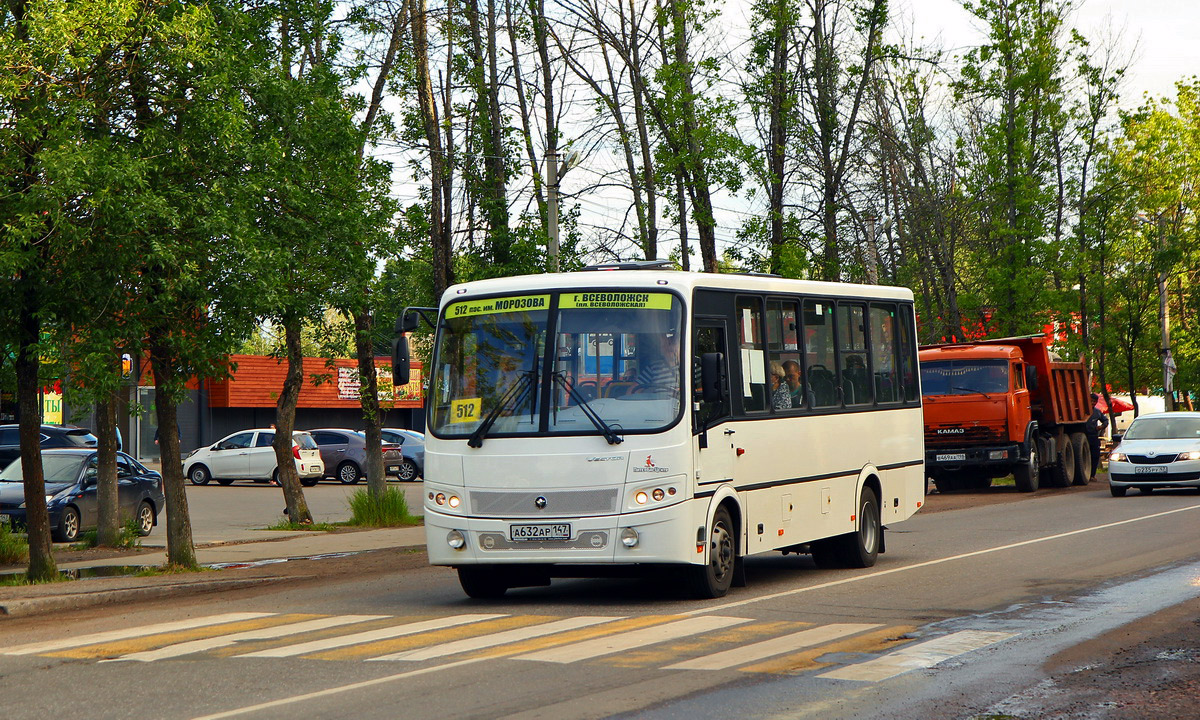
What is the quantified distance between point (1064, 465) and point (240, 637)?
24427 millimetres

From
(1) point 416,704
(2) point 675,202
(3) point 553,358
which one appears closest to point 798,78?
(2) point 675,202

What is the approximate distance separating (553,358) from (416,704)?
4712mm

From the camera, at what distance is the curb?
12430 mm

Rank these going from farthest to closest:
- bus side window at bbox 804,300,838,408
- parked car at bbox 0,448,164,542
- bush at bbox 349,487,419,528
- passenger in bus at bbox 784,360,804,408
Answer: bush at bbox 349,487,419,528 → parked car at bbox 0,448,164,542 → bus side window at bbox 804,300,838,408 → passenger in bus at bbox 784,360,804,408

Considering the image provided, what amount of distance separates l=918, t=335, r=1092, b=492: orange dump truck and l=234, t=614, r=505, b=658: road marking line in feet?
63.9

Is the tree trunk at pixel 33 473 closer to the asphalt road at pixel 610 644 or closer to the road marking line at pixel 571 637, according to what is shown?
the asphalt road at pixel 610 644

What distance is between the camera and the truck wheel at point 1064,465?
3072cm

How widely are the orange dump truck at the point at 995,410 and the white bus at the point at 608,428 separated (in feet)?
53.6

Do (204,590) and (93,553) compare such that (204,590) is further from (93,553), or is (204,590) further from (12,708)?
(12,708)

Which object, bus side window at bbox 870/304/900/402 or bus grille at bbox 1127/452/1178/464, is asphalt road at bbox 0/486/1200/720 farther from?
bus grille at bbox 1127/452/1178/464

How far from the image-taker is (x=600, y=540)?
11.2 meters

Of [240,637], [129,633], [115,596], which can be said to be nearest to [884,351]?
[240,637]

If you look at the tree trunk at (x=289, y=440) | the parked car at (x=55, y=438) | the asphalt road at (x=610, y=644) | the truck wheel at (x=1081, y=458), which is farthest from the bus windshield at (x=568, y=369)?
the parked car at (x=55, y=438)

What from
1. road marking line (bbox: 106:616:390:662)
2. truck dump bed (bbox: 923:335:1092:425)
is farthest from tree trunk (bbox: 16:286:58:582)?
truck dump bed (bbox: 923:335:1092:425)
